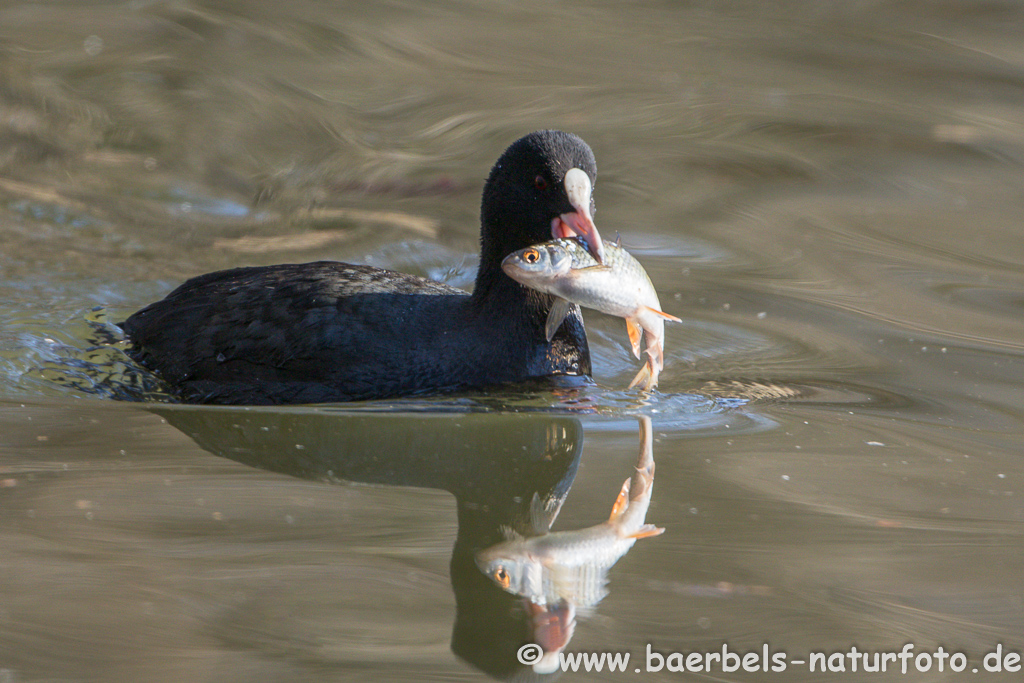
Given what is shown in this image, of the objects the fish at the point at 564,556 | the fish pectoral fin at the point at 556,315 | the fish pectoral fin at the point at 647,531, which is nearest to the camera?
the fish at the point at 564,556

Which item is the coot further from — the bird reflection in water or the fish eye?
the fish eye

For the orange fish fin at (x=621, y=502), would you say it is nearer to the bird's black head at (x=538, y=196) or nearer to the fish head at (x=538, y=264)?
the fish head at (x=538, y=264)

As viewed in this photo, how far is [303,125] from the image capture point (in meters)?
8.35

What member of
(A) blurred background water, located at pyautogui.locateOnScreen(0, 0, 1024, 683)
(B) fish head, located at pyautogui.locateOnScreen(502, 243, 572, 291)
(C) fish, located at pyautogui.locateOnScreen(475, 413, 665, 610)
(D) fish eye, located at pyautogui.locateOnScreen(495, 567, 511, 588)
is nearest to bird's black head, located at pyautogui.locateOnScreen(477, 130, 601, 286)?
(B) fish head, located at pyautogui.locateOnScreen(502, 243, 572, 291)

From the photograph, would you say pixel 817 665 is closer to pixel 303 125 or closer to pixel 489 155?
pixel 489 155

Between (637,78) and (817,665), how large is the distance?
6706 millimetres

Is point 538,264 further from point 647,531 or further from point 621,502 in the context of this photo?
point 647,531

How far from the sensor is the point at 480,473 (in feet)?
12.1

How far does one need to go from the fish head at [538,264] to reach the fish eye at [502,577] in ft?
4.33

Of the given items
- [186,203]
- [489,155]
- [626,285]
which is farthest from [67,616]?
[489,155]

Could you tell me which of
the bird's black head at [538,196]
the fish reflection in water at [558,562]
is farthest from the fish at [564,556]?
the bird's black head at [538,196]

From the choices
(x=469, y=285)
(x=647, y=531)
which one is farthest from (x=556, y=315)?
(x=469, y=285)

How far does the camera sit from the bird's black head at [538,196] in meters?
4.28

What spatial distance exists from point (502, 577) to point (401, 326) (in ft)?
5.34
